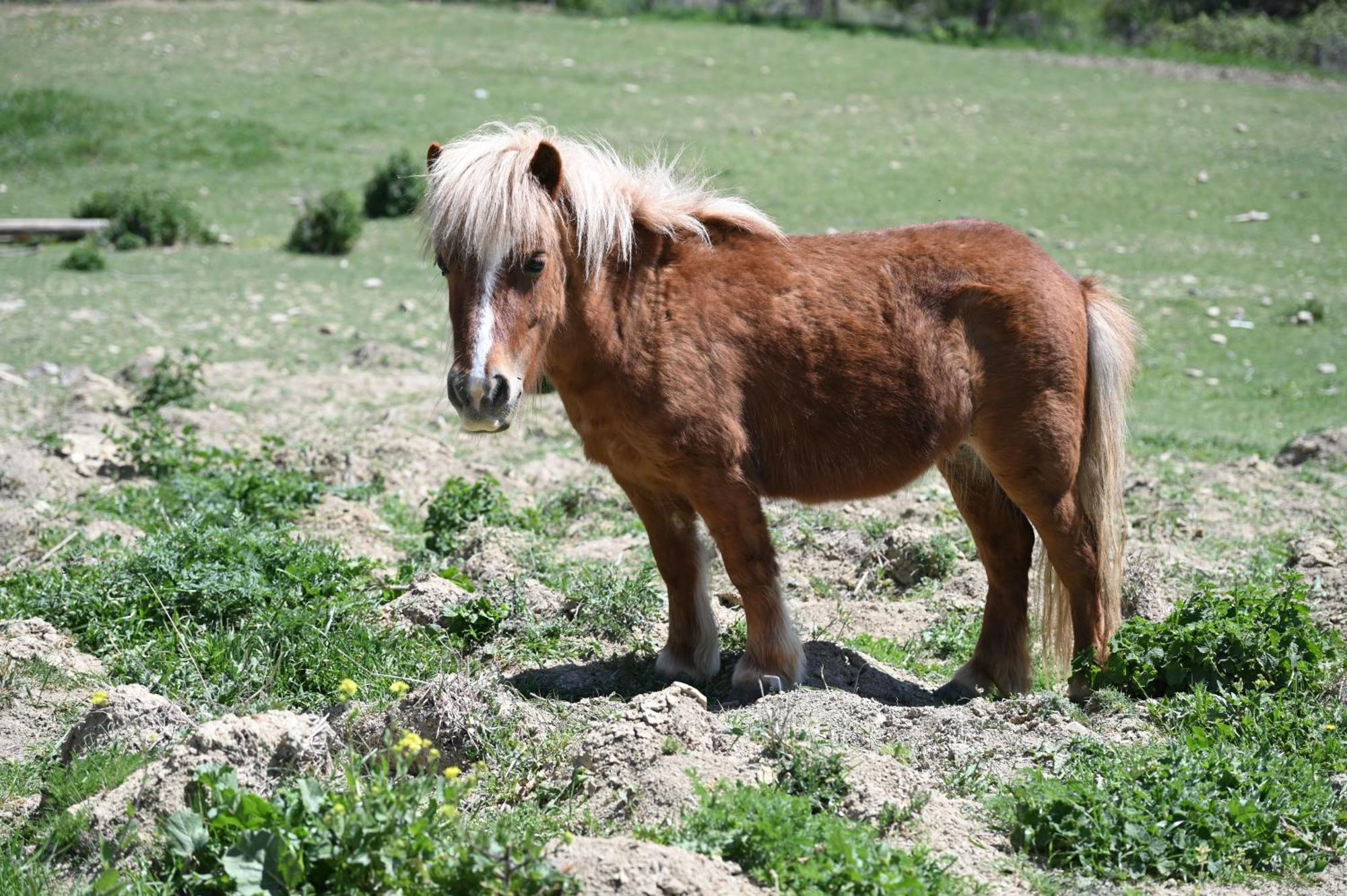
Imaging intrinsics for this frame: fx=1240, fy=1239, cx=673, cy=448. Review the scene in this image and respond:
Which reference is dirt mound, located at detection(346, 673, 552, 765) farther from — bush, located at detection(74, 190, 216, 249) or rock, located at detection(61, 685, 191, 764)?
bush, located at detection(74, 190, 216, 249)

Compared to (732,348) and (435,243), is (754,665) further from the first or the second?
(435,243)

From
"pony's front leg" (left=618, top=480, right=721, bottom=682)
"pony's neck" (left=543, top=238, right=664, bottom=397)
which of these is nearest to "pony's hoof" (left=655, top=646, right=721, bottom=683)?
"pony's front leg" (left=618, top=480, right=721, bottom=682)

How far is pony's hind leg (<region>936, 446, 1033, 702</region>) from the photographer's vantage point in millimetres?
5637

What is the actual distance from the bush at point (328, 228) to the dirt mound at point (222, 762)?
13.1 m

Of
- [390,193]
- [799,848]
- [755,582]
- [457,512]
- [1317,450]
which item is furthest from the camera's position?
[390,193]

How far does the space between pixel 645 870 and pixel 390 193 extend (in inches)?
638

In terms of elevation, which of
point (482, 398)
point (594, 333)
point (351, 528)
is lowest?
point (351, 528)

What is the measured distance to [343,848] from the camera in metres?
3.44

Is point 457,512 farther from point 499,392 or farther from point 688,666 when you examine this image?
point 499,392

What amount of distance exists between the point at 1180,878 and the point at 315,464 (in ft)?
19.9

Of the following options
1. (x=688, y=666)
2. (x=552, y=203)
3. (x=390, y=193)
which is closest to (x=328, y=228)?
(x=390, y=193)

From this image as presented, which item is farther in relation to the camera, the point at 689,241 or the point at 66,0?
the point at 66,0

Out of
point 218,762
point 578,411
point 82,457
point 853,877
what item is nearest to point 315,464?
point 82,457

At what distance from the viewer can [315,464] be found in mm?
8320
